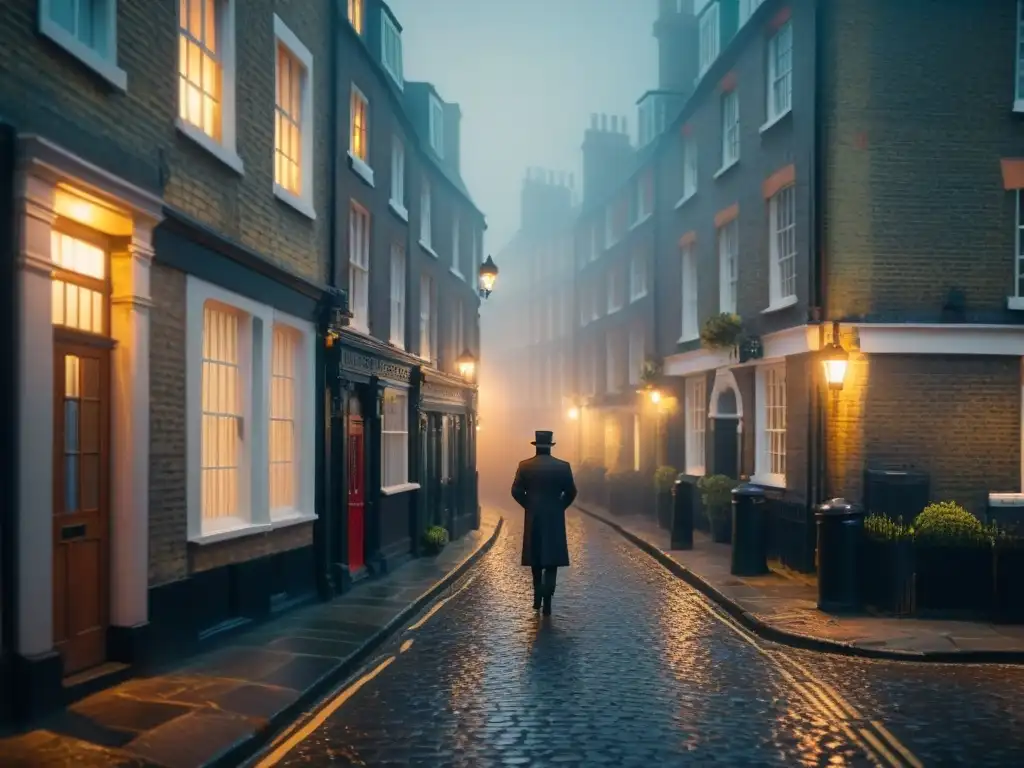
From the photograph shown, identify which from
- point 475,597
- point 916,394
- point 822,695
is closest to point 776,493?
point 916,394

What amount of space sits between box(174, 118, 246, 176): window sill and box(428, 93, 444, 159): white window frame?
44.0 feet

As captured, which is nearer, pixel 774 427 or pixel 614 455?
pixel 774 427

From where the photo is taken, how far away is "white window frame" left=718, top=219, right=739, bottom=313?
63.5 feet

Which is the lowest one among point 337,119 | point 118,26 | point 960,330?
point 960,330

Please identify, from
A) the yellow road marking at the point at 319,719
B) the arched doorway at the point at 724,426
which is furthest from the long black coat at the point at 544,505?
the arched doorway at the point at 724,426

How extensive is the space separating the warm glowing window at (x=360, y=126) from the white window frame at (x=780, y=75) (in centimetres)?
634

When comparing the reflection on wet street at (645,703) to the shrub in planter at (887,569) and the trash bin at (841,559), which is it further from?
the shrub in planter at (887,569)

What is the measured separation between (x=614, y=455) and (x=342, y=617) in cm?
2287

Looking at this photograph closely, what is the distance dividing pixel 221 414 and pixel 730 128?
41.4 ft

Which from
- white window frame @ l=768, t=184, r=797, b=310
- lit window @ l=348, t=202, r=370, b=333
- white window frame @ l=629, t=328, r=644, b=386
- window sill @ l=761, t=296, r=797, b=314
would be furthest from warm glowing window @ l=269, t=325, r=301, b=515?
white window frame @ l=629, t=328, r=644, b=386

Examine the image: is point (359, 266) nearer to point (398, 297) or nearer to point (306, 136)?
point (398, 297)

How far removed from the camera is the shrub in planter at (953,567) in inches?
436

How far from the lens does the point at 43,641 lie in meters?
6.67

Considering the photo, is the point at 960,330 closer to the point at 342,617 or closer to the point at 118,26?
the point at 342,617
